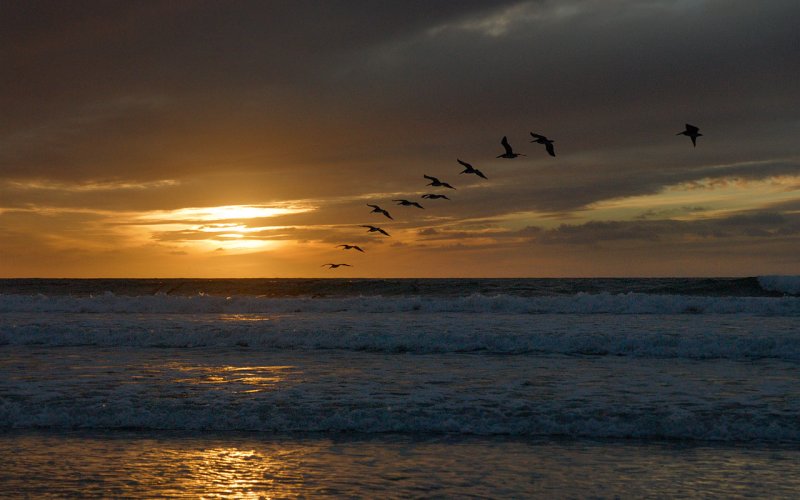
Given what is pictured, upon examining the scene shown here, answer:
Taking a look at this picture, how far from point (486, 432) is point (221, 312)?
80.6ft

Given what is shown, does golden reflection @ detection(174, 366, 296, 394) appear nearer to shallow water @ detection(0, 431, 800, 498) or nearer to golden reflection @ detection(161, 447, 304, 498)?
shallow water @ detection(0, 431, 800, 498)

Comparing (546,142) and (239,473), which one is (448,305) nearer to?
(546,142)

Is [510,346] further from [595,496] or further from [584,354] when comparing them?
[595,496]

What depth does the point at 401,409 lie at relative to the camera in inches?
512

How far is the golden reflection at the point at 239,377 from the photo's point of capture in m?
15.2

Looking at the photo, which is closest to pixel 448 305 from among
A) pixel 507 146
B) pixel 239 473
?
pixel 507 146

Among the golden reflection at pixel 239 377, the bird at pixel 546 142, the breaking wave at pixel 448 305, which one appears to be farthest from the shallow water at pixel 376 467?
the breaking wave at pixel 448 305

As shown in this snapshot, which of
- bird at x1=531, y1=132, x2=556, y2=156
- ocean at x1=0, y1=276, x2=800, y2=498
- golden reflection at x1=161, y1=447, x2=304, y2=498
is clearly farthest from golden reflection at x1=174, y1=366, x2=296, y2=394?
bird at x1=531, y1=132, x2=556, y2=156

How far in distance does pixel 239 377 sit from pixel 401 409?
5010 mm

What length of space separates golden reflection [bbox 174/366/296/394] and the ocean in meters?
0.09

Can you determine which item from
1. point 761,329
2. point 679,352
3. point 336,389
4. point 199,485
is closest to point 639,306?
point 761,329

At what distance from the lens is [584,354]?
20.4 metres

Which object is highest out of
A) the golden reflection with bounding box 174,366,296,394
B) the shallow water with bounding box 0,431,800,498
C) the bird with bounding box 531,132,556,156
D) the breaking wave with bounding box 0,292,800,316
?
the bird with bounding box 531,132,556,156

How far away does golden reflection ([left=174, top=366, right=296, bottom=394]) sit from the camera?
1524cm
